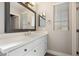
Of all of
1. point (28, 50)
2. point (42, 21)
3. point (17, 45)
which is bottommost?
point (28, 50)

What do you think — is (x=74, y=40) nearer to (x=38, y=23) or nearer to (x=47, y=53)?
(x=47, y=53)

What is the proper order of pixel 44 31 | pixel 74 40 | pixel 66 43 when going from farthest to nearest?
pixel 44 31
pixel 66 43
pixel 74 40

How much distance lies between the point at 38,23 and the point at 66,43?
1194 millimetres

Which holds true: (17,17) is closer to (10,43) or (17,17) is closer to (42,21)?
(10,43)

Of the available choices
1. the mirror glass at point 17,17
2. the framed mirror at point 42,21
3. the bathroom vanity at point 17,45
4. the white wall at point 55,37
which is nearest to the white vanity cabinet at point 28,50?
the bathroom vanity at point 17,45

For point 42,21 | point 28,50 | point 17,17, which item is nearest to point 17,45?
point 28,50

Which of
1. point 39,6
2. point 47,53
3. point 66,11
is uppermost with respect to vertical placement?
point 39,6

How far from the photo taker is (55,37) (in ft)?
10.3

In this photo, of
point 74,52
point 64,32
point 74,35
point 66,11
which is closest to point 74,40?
point 74,35

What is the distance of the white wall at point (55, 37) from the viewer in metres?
2.79

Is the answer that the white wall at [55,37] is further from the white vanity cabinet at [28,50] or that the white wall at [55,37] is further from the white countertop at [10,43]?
the white countertop at [10,43]

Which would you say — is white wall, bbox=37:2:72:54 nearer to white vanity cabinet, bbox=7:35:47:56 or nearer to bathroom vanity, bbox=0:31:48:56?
white vanity cabinet, bbox=7:35:47:56

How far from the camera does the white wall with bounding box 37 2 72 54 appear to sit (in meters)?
2.79

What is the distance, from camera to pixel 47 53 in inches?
125
